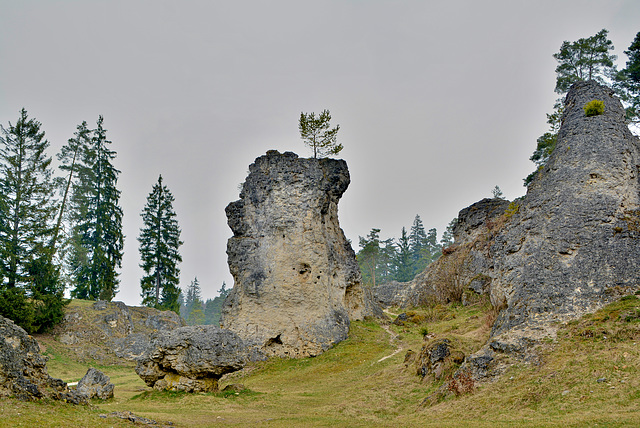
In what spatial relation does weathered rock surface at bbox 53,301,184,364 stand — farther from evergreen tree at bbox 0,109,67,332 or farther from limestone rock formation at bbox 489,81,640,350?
limestone rock formation at bbox 489,81,640,350

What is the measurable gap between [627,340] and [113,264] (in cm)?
4505

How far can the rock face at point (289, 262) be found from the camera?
29.6 metres

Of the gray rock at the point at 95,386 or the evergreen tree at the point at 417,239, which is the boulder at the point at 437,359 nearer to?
the gray rock at the point at 95,386

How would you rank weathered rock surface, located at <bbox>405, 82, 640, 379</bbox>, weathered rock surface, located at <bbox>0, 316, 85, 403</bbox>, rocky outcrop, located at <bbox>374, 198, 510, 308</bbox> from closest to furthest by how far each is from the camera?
1. weathered rock surface, located at <bbox>0, 316, 85, 403</bbox>
2. weathered rock surface, located at <bbox>405, 82, 640, 379</bbox>
3. rocky outcrop, located at <bbox>374, 198, 510, 308</bbox>

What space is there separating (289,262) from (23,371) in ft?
69.0

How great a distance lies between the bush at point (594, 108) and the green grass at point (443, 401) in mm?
10824

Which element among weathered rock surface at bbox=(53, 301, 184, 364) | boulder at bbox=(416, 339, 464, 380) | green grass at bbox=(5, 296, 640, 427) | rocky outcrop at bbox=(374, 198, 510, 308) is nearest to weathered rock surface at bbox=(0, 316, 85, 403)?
green grass at bbox=(5, 296, 640, 427)

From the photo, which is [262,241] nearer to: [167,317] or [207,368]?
[207,368]

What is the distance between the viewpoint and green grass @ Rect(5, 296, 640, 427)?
10641mm

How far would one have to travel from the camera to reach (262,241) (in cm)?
3194

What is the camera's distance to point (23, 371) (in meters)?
10.9

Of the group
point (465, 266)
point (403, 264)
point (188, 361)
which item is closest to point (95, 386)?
point (188, 361)

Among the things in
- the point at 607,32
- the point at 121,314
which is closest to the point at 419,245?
the point at 607,32

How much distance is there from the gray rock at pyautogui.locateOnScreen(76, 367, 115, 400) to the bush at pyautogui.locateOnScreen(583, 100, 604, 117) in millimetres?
24878
